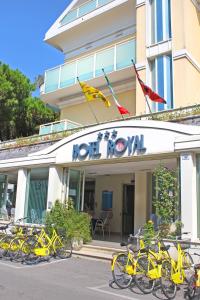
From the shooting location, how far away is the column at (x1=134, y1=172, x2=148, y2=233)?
13.2 metres

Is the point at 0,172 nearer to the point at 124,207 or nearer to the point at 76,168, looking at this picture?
the point at 76,168

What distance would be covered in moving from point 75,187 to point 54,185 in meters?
1.03

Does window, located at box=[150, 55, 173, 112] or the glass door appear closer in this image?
the glass door

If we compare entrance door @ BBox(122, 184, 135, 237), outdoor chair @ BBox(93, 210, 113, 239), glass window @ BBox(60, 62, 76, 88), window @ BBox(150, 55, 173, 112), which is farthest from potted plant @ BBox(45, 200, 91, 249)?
glass window @ BBox(60, 62, 76, 88)

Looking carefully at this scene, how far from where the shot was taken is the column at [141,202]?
13.2 metres

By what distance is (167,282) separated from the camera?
6.91 meters

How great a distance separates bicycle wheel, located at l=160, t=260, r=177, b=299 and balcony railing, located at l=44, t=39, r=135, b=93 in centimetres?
1090

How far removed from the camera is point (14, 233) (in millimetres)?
10977

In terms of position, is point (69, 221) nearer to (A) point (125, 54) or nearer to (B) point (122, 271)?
(B) point (122, 271)

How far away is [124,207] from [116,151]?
616cm

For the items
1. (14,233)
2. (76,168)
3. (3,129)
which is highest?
(3,129)

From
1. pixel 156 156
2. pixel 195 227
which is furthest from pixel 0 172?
pixel 195 227

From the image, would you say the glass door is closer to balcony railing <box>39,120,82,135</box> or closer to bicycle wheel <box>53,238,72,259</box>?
bicycle wheel <box>53,238,72,259</box>

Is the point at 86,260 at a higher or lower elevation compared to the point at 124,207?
lower
